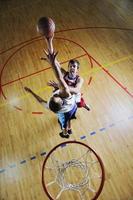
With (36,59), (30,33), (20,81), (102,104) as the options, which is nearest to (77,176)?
(102,104)

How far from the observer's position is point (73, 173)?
166 inches

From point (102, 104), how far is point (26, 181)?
1979 millimetres

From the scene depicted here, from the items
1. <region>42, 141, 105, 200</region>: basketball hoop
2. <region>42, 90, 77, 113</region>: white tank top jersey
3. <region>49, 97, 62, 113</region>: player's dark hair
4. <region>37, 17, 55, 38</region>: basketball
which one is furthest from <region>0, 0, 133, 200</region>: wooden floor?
<region>37, 17, 55, 38</region>: basketball

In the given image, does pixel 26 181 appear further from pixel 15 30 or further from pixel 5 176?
pixel 15 30

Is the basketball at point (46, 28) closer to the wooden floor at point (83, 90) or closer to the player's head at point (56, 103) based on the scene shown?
the player's head at point (56, 103)

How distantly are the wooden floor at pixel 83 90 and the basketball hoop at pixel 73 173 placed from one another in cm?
11


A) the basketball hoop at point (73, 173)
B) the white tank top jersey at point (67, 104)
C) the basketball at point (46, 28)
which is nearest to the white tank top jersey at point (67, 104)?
the white tank top jersey at point (67, 104)

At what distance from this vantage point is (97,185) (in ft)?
13.3

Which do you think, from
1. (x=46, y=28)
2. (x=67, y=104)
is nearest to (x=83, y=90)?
(x=67, y=104)

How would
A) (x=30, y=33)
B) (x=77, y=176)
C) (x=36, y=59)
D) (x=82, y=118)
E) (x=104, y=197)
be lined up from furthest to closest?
(x=30, y=33) < (x=36, y=59) < (x=82, y=118) < (x=77, y=176) < (x=104, y=197)

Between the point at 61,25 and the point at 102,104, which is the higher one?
the point at 61,25

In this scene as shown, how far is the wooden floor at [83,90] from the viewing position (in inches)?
170

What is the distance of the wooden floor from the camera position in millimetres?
4309

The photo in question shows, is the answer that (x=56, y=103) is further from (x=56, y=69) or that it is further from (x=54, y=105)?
(x=56, y=69)
